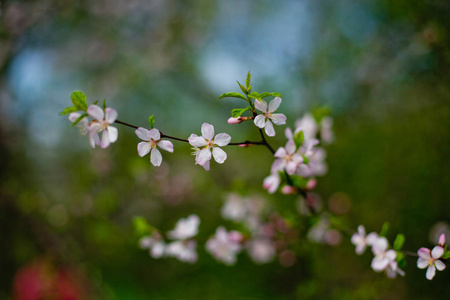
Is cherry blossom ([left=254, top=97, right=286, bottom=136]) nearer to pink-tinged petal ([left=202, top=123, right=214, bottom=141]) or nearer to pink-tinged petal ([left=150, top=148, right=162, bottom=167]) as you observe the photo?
pink-tinged petal ([left=202, top=123, right=214, bottom=141])

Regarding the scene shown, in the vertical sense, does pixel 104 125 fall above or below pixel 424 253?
above

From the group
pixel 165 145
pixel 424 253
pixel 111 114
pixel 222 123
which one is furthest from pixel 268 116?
pixel 222 123

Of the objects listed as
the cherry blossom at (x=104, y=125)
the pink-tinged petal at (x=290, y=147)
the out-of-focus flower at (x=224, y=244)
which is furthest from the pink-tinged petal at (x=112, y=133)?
the out-of-focus flower at (x=224, y=244)

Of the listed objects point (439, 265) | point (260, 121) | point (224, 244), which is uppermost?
point (260, 121)

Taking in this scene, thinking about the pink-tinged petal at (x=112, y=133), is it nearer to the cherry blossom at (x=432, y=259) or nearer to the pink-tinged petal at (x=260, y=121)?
the pink-tinged petal at (x=260, y=121)

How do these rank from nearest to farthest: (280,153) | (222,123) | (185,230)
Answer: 1. (280,153)
2. (185,230)
3. (222,123)

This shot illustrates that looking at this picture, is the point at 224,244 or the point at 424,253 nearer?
the point at 424,253

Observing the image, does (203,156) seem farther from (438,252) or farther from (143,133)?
(438,252)

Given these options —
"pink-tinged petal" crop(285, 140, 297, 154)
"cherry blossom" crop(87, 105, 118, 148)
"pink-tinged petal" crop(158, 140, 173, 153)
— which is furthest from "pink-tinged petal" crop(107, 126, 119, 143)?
"pink-tinged petal" crop(285, 140, 297, 154)
